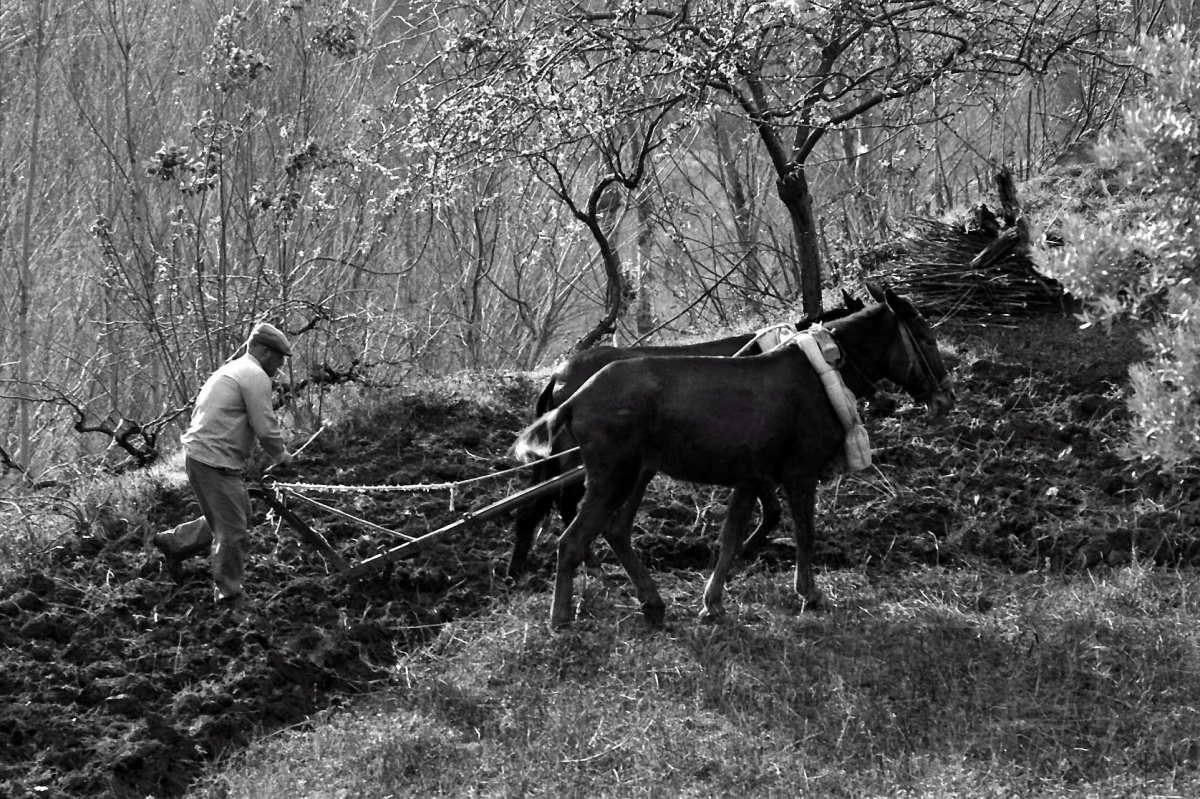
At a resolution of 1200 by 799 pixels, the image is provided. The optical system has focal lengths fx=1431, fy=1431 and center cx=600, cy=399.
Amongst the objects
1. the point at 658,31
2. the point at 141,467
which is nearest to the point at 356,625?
the point at 141,467

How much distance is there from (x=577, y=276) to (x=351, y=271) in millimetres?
4611

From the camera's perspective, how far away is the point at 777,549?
1067cm

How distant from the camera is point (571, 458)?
386 inches

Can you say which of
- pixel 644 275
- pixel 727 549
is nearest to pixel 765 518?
pixel 727 549

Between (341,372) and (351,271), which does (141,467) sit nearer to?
(341,372)

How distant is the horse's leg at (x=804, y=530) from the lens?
9.29m

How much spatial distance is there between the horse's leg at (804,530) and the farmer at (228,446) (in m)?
3.23

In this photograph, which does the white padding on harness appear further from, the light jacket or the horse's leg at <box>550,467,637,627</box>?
the light jacket

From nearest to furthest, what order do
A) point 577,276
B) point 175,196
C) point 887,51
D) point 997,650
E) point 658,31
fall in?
point 997,650 → point 658,31 → point 887,51 → point 175,196 → point 577,276

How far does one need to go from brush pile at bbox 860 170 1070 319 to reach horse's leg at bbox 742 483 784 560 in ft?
15.2

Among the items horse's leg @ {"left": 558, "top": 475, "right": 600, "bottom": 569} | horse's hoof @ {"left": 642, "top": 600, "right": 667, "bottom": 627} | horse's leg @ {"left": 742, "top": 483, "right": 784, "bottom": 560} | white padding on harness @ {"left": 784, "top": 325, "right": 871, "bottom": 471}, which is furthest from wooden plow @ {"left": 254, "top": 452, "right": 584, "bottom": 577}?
white padding on harness @ {"left": 784, "top": 325, "right": 871, "bottom": 471}

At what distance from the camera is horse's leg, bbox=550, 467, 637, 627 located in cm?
888

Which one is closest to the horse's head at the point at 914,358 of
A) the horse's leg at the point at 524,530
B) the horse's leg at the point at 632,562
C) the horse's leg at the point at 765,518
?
the horse's leg at the point at 765,518

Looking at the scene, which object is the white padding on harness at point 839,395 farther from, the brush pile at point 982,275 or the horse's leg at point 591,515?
the brush pile at point 982,275
